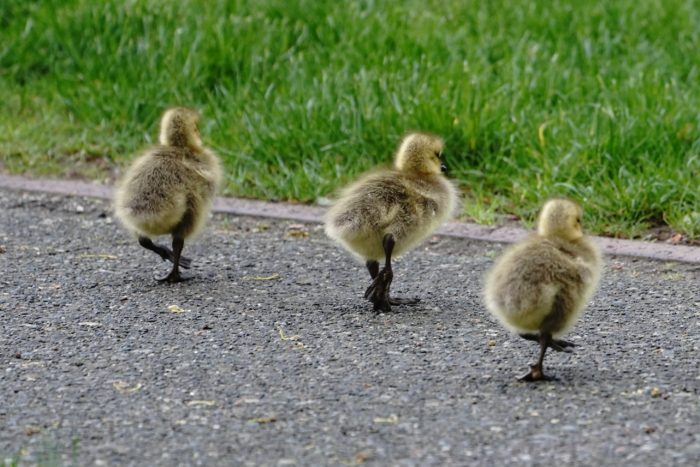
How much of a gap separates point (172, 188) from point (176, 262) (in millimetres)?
420

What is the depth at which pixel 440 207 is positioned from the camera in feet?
20.2

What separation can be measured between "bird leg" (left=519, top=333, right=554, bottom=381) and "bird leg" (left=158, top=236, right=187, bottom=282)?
214cm

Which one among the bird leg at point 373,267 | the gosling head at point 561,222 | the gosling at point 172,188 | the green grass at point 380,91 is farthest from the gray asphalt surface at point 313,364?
the green grass at point 380,91

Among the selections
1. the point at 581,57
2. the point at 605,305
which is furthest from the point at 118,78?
the point at 605,305

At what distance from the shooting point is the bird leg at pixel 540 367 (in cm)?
504

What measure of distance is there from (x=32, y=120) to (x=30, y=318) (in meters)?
3.96

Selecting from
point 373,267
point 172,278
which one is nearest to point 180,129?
point 172,278

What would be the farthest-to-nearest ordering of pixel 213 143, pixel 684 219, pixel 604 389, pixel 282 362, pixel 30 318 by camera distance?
1. pixel 213 143
2. pixel 684 219
3. pixel 30 318
4. pixel 282 362
5. pixel 604 389

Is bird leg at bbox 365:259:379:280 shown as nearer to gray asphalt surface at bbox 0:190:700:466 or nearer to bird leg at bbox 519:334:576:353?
gray asphalt surface at bbox 0:190:700:466

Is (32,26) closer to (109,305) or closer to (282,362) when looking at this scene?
(109,305)

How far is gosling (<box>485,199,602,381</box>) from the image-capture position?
16.2 feet

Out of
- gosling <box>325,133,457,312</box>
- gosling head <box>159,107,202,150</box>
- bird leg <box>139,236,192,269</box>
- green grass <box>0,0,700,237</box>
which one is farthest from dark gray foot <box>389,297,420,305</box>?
green grass <box>0,0,700,237</box>

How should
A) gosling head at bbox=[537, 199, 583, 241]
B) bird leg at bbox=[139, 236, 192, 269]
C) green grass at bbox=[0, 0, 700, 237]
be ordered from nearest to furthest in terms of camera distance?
gosling head at bbox=[537, 199, 583, 241] → bird leg at bbox=[139, 236, 192, 269] → green grass at bbox=[0, 0, 700, 237]

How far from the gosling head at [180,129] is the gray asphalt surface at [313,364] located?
68cm
